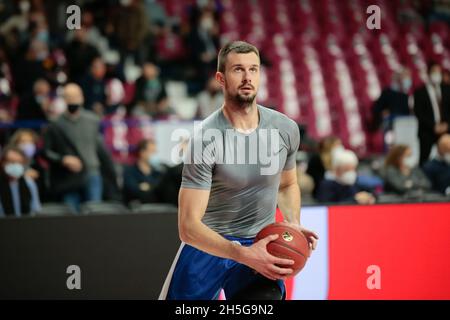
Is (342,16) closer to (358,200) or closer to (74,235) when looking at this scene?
(358,200)

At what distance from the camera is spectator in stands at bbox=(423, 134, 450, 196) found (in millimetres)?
8805

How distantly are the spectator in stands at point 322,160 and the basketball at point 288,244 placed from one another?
180 inches

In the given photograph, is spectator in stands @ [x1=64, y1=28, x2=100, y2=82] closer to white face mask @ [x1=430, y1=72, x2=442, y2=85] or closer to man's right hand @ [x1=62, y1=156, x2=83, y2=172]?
man's right hand @ [x1=62, y1=156, x2=83, y2=172]

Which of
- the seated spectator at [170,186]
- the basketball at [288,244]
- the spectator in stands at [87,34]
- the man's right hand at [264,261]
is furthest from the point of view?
the spectator in stands at [87,34]

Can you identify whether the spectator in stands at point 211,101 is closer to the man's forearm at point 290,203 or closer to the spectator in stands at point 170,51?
the spectator in stands at point 170,51

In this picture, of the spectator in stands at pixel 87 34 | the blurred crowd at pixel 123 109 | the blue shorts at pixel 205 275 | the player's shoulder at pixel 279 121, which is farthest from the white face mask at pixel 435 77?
the blue shorts at pixel 205 275

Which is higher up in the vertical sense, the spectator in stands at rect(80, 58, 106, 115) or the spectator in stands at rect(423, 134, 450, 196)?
the spectator in stands at rect(80, 58, 106, 115)

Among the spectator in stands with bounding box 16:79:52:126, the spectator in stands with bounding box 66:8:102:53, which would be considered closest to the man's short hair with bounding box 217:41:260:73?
the spectator in stands with bounding box 16:79:52:126

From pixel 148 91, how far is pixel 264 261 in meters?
7.34

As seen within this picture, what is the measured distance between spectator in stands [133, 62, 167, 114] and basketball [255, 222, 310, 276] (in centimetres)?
694

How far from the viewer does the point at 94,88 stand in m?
10.9

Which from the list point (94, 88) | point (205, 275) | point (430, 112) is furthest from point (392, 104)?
point (205, 275)

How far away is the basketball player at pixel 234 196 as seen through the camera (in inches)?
179

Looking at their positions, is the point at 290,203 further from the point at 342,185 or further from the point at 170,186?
the point at 170,186
